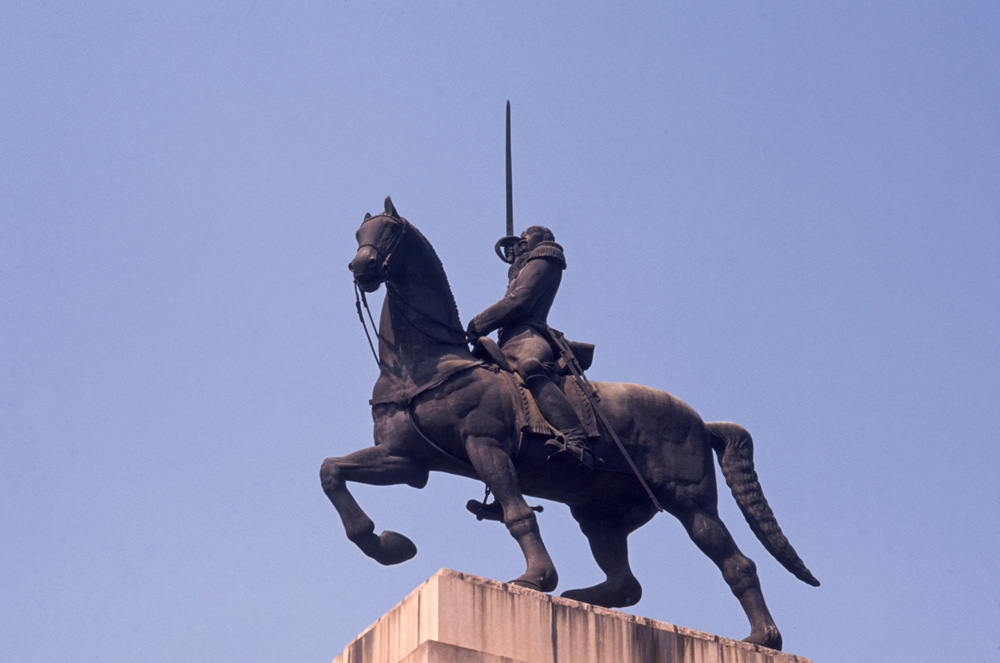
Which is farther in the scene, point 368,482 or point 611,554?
point 611,554

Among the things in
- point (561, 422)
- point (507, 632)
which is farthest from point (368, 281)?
point (507, 632)

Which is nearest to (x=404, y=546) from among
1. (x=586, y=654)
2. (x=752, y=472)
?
(x=586, y=654)

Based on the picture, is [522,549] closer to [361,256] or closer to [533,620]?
[533,620]

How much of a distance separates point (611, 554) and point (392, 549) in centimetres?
205

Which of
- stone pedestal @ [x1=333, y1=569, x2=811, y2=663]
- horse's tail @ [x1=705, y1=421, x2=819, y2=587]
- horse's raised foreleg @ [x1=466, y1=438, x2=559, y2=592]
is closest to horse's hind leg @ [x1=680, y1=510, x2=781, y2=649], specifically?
horse's tail @ [x1=705, y1=421, x2=819, y2=587]

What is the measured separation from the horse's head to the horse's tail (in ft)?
10.3

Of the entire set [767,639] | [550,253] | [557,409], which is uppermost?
[550,253]

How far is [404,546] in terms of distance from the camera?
13914 millimetres

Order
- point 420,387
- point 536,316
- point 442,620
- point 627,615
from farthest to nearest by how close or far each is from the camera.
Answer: point 536,316 < point 420,387 < point 627,615 < point 442,620

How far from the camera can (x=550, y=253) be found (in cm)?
1515

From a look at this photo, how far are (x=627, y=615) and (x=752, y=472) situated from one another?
8.54ft

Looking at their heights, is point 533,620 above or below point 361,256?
below

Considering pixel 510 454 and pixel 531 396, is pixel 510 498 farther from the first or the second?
pixel 531 396

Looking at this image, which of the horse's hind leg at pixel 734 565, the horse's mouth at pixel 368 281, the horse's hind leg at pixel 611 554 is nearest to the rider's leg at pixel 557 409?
the horse's hind leg at pixel 611 554
